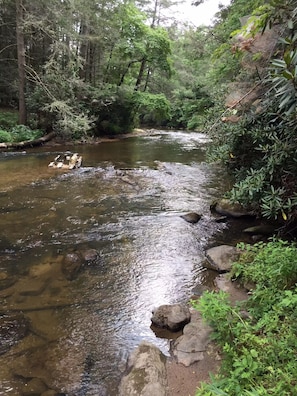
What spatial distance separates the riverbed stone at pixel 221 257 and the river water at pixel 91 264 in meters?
0.15

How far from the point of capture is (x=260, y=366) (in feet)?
6.75

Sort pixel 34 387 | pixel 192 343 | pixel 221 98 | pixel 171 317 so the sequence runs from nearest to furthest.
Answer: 1. pixel 34 387
2. pixel 192 343
3. pixel 171 317
4. pixel 221 98

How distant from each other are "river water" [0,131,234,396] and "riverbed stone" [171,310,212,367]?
16cm

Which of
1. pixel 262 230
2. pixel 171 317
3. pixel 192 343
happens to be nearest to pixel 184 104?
pixel 262 230

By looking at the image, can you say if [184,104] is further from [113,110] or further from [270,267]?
[270,267]

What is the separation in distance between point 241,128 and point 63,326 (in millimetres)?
3820

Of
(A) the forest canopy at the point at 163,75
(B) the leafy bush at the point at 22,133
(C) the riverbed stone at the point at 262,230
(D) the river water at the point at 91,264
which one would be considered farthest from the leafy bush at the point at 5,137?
(C) the riverbed stone at the point at 262,230

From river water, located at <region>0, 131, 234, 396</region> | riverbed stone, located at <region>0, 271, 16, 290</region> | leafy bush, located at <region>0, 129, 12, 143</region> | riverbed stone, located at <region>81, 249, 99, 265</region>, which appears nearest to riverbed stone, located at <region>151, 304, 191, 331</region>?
river water, located at <region>0, 131, 234, 396</region>

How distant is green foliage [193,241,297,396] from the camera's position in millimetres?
1941

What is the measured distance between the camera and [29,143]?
Answer: 13406 mm

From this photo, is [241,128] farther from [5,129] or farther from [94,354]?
[5,129]

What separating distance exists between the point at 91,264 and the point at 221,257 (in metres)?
1.92

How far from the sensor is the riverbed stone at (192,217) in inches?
247

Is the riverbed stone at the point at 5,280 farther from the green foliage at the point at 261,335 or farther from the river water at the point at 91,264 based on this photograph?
the green foliage at the point at 261,335
